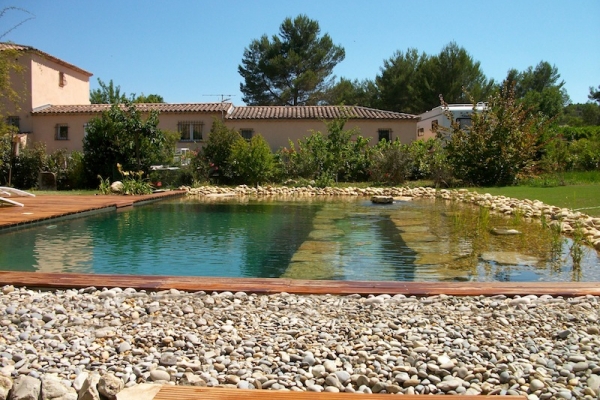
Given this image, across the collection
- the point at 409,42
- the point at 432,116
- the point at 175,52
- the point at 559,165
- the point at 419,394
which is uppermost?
the point at 409,42

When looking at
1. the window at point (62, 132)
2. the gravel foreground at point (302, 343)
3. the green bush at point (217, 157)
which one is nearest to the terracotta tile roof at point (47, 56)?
the window at point (62, 132)

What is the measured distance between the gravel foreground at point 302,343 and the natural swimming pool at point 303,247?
1.69 m

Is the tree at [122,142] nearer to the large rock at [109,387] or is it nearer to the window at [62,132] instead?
the window at [62,132]

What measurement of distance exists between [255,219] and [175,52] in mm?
15773

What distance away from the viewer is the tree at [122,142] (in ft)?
56.4

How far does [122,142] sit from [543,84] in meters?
41.2

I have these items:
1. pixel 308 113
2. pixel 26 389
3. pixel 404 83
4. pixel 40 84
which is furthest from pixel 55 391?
pixel 404 83

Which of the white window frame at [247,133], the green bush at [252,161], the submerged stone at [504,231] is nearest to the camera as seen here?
the submerged stone at [504,231]

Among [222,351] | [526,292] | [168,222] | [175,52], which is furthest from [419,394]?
[175,52]

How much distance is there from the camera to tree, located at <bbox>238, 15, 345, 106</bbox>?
35.3m

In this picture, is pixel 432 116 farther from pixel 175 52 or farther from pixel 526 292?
pixel 526 292

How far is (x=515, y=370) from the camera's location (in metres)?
2.75

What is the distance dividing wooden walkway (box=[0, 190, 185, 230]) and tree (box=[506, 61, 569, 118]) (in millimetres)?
30973

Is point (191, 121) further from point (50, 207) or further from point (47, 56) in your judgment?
point (50, 207)
